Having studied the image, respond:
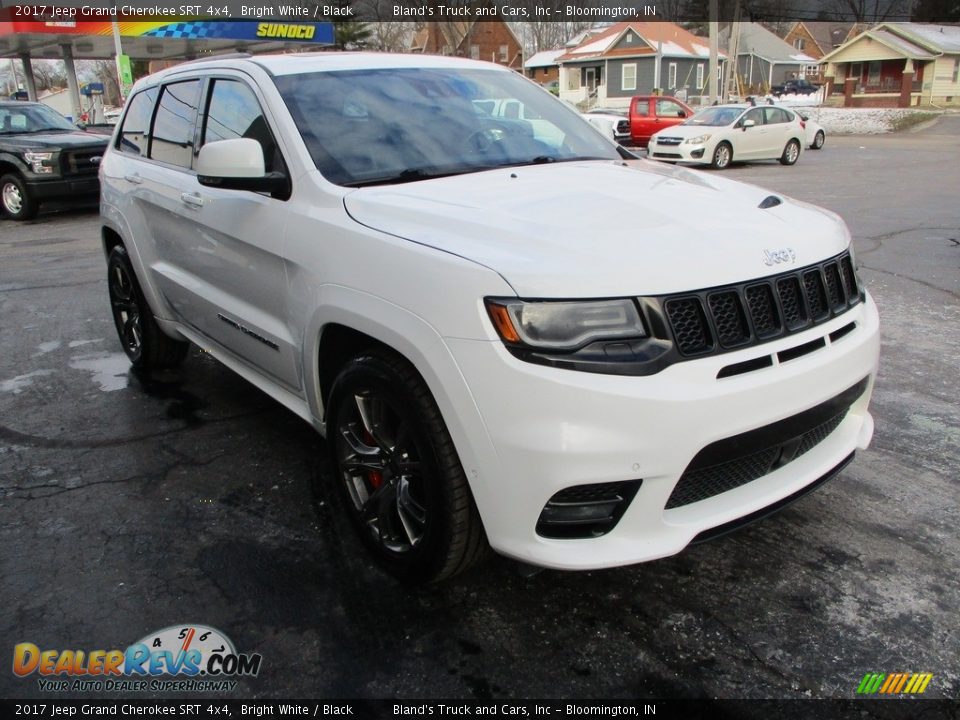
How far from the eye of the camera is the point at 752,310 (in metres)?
2.42

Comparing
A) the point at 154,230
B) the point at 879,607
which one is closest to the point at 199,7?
the point at 154,230

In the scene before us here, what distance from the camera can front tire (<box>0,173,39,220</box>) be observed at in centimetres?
1279

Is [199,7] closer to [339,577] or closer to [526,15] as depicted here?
[339,577]

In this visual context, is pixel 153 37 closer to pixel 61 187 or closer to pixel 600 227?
pixel 61 187

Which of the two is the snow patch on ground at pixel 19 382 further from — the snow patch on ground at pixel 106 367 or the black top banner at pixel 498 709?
the black top banner at pixel 498 709

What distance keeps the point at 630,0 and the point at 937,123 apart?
26355 millimetres

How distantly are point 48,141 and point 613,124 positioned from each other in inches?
423

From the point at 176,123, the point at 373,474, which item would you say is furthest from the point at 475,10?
the point at 373,474

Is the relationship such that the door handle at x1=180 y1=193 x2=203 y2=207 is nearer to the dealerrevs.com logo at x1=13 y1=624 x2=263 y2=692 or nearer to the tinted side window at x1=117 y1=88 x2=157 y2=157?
the tinted side window at x1=117 y1=88 x2=157 y2=157

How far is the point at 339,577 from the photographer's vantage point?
115 inches

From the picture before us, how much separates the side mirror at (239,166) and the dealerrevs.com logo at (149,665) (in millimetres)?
1680

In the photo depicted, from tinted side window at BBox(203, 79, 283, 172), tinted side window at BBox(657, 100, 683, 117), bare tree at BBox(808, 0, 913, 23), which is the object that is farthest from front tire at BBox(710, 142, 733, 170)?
bare tree at BBox(808, 0, 913, 23)

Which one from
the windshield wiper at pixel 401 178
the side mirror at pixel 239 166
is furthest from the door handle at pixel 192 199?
the windshield wiper at pixel 401 178

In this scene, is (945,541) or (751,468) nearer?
(751,468)
